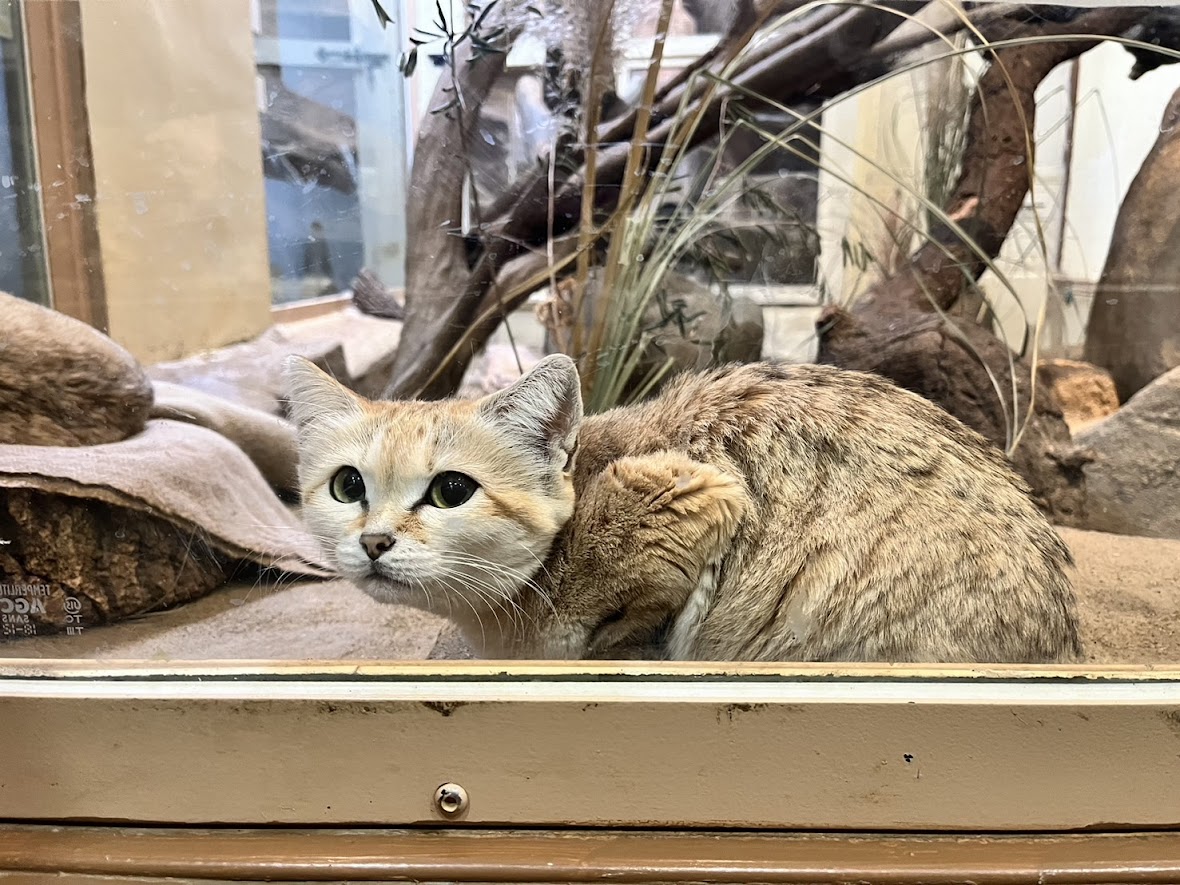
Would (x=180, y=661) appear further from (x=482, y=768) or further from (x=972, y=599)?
(x=972, y=599)

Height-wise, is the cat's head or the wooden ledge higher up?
the cat's head

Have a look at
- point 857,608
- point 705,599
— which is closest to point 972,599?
point 857,608

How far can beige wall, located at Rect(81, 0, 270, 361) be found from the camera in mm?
1511

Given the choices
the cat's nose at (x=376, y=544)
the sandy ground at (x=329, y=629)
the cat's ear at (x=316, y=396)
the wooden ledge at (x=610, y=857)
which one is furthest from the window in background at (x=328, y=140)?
the wooden ledge at (x=610, y=857)

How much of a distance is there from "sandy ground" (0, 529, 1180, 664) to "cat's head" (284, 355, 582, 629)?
158 millimetres

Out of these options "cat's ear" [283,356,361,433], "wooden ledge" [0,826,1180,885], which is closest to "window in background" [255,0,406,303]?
"cat's ear" [283,356,361,433]

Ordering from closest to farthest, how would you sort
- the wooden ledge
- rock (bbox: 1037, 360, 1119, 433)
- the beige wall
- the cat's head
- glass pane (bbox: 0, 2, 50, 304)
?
the wooden ledge → the cat's head → glass pane (bbox: 0, 2, 50, 304) → the beige wall → rock (bbox: 1037, 360, 1119, 433)

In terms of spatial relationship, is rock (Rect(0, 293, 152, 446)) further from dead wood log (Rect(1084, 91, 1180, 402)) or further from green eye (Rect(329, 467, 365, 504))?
dead wood log (Rect(1084, 91, 1180, 402))

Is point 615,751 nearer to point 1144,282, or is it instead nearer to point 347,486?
point 347,486

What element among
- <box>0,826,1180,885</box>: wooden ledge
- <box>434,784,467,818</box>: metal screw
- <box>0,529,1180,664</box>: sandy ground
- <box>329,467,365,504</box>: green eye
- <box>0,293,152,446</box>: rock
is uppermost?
<box>0,293,152,446</box>: rock

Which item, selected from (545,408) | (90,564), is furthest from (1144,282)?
(90,564)

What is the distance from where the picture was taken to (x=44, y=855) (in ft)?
3.35

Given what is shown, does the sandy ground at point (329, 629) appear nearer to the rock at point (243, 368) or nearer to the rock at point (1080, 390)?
the rock at point (243, 368)

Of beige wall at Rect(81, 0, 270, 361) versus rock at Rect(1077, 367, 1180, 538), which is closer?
beige wall at Rect(81, 0, 270, 361)
